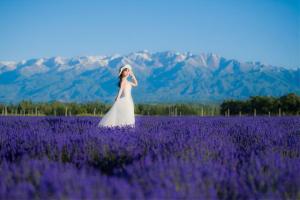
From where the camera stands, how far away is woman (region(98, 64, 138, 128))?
9.52 meters

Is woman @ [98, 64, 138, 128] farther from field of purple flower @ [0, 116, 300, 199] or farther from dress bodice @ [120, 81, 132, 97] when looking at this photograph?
field of purple flower @ [0, 116, 300, 199]

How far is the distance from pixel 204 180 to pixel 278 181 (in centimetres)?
51

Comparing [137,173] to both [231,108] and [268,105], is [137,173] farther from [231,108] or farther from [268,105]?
[231,108]

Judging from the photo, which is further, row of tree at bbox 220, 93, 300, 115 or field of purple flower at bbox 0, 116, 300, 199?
row of tree at bbox 220, 93, 300, 115

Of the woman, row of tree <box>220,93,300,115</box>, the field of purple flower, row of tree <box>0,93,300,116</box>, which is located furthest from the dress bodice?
row of tree <box>220,93,300,115</box>

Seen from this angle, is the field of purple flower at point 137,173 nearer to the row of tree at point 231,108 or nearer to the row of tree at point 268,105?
the row of tree at point 231,108

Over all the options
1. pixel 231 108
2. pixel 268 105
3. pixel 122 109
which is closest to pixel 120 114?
pixel 122 109

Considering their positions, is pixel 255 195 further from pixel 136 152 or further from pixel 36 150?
pixel 36 150

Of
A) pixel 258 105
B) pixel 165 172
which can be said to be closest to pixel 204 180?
pixel 165 172

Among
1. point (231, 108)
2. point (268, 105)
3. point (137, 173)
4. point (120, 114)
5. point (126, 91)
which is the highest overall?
point (268, 105)

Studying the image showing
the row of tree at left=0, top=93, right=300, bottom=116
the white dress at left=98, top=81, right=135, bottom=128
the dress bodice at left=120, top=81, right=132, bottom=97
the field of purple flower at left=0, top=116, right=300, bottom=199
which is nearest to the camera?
the field of purple flower at left=0, top=116, right=300, bottom=199

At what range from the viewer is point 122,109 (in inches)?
381

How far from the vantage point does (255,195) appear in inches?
114

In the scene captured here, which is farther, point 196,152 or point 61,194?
point 196,152
